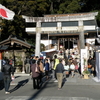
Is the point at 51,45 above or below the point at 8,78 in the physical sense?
above

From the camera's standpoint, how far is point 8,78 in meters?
9.42

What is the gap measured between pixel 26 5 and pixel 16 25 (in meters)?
3.86

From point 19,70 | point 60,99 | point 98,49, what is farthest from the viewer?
point 19,70

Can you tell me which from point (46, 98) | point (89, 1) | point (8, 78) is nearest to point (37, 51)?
point (8, 78)

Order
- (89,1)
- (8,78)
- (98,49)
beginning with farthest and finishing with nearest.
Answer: (89,1)
(98,49)
(8,78)

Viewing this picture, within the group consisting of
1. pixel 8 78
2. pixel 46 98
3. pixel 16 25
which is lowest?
pixel 46 98

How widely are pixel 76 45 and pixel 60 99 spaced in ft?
82.8

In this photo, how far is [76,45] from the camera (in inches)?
1280

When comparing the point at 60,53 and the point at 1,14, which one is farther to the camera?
the point at 60,53

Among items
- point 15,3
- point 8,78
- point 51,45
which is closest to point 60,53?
point 51,45

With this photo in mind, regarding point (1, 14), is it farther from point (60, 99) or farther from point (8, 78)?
point (60, 99)

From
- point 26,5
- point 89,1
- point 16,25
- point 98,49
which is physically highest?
point 89,1

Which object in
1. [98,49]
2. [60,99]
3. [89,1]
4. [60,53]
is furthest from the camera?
[89,1]

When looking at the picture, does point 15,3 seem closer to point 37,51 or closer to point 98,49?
point 37,51
